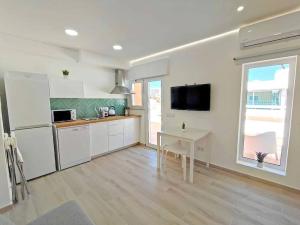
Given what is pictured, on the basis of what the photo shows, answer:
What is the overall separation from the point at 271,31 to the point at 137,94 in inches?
125

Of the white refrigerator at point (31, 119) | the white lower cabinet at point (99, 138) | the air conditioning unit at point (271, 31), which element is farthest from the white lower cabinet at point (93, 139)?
the air conditioning unit at point (271, 31)

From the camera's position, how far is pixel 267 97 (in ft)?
8.00

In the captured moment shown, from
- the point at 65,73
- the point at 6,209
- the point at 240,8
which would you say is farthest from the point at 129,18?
the point at 6,209

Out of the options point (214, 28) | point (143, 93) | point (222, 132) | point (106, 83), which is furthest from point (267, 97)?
point (106, 83)

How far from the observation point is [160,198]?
214cm

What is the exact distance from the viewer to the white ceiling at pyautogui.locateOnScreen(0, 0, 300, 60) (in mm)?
1786

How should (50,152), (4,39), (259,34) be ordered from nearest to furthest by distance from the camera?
1. (259,34)
2. (4,39)
3. (50,152)

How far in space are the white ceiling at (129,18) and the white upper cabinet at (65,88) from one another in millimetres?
758

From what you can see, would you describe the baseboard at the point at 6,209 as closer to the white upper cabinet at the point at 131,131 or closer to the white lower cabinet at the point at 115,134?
the white lower cabinet at the point at 115,134

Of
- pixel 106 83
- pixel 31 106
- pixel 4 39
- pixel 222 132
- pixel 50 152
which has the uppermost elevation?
pixel 4 39

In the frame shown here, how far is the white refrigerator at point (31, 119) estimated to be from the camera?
238 cm

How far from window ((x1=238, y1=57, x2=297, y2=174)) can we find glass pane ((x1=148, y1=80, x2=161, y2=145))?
1.90m

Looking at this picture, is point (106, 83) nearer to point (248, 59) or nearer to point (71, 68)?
point (71, 68)

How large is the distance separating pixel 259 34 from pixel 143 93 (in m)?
2.77
